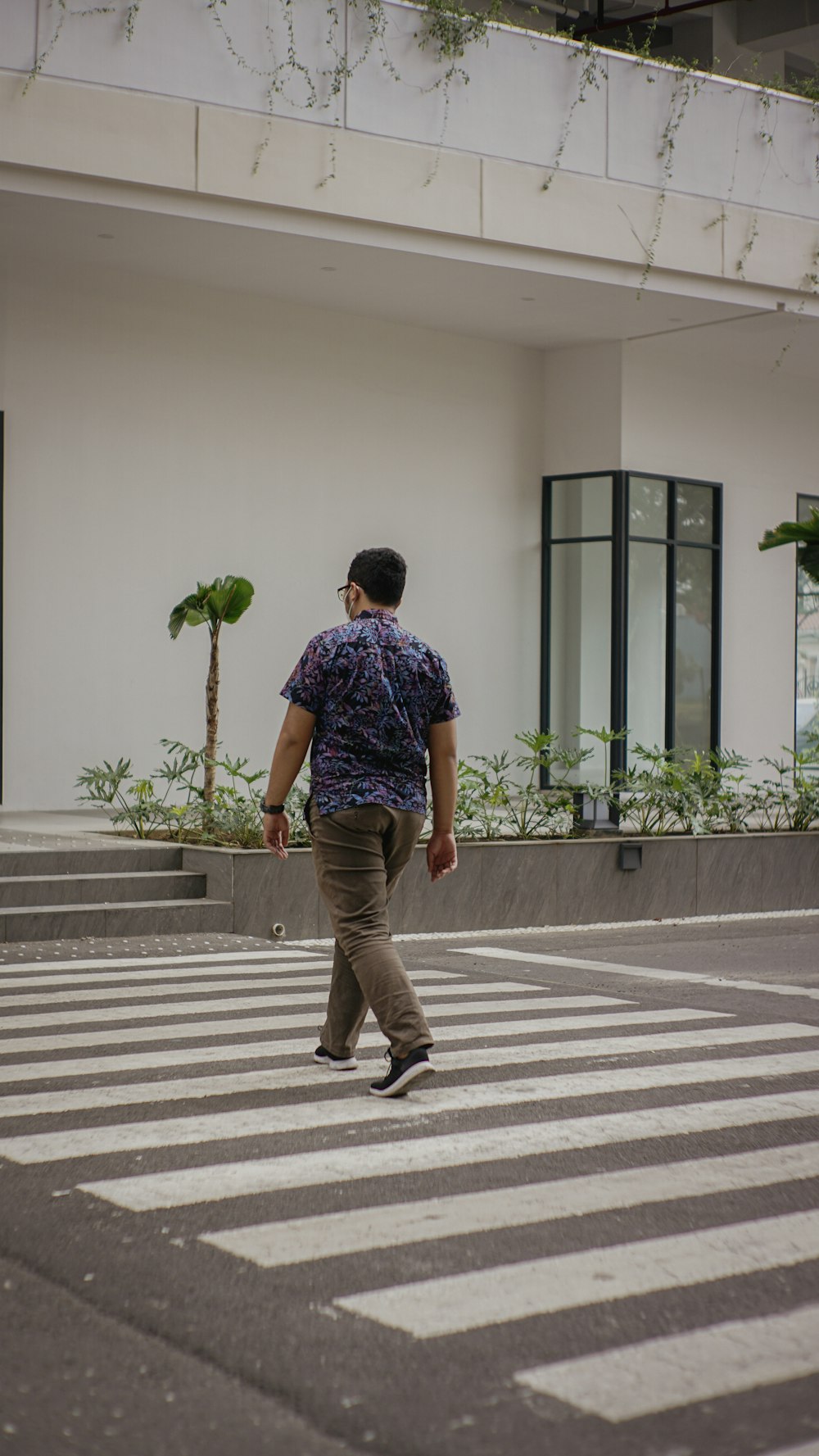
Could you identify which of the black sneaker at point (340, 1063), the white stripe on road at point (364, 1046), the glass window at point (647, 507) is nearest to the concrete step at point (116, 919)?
the white stripe on road at point (364, 1046)

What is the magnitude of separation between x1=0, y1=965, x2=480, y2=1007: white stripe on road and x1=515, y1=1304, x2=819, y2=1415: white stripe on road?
4.46 metres

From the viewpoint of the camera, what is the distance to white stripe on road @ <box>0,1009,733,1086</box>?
6457 mm

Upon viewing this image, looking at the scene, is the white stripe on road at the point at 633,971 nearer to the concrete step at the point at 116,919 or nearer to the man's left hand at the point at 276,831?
the concrete step at the point at 116,919

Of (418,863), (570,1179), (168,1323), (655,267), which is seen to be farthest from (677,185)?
(168,1323)

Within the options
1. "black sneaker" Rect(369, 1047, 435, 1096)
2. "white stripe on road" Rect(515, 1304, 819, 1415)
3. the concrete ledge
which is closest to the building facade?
the concrete ledge

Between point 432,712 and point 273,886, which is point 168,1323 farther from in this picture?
point 273,886

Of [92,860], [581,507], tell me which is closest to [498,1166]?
[92,860]

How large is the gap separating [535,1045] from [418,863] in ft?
17.0

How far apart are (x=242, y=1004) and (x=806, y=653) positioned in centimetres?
1672

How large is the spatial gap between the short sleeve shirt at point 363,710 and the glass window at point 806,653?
58.2ft

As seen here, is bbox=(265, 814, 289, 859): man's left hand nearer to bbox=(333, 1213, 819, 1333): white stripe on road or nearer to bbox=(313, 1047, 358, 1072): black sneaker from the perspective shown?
bbox=(313, 1047, 358, 1072): black sneaker

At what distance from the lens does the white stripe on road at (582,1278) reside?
3.79 meters

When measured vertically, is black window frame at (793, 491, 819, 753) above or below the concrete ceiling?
below

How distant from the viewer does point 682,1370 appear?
3486 mm
